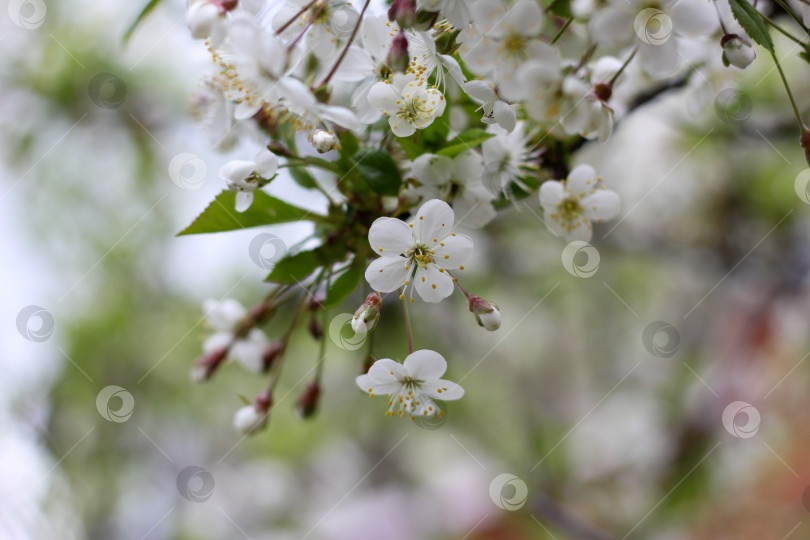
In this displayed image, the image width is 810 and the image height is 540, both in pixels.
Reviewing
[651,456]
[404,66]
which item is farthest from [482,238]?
[404,66]

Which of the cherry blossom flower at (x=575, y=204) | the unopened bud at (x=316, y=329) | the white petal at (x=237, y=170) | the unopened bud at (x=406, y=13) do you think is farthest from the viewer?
the unopened bud at (x=316, y=329)

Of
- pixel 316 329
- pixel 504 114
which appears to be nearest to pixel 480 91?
pixel 504 114

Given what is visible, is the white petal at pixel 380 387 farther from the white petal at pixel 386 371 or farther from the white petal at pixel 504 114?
the white petal at pixel 504 114

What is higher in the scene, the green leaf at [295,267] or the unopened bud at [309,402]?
the green leaf at [295,267]

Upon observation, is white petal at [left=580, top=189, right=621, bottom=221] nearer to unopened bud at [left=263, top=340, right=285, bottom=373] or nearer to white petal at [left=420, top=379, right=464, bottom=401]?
white petal at [left=420, top=379, right=464, bottom=401]

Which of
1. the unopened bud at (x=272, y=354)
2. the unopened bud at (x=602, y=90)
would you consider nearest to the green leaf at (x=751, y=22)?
the unopened bud at (x=602, y=90)

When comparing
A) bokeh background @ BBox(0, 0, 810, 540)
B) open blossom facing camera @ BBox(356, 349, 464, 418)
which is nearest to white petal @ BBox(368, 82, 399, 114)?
open blossom facing camera @ BBox(356, 349, 464, 418)

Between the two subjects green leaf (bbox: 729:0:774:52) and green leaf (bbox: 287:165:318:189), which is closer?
green leaf (bbox: 729:0:774:52)
